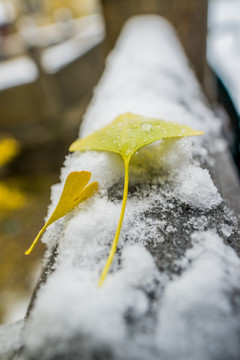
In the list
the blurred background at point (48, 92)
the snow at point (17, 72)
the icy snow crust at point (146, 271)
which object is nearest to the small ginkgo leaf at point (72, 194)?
the icy snow crust at point (146, 271)

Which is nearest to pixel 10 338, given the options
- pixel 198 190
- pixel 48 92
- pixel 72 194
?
pixel 72 194

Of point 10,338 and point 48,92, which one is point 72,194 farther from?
point 48,92

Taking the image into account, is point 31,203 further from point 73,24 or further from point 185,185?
point 73,24

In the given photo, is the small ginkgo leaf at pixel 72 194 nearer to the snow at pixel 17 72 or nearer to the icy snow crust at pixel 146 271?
the icy snow crust at pixel 146 271

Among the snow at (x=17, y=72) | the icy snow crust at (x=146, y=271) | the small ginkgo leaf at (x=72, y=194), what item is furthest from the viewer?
the snow at (x=17, y=72)

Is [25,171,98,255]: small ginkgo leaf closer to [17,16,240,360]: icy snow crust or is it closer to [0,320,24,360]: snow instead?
[17,16,240,360]: icy snow crust

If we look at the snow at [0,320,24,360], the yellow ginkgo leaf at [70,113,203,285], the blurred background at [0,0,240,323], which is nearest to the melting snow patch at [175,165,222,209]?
the yellow ginkgo leaf at [70,113,203,285]
